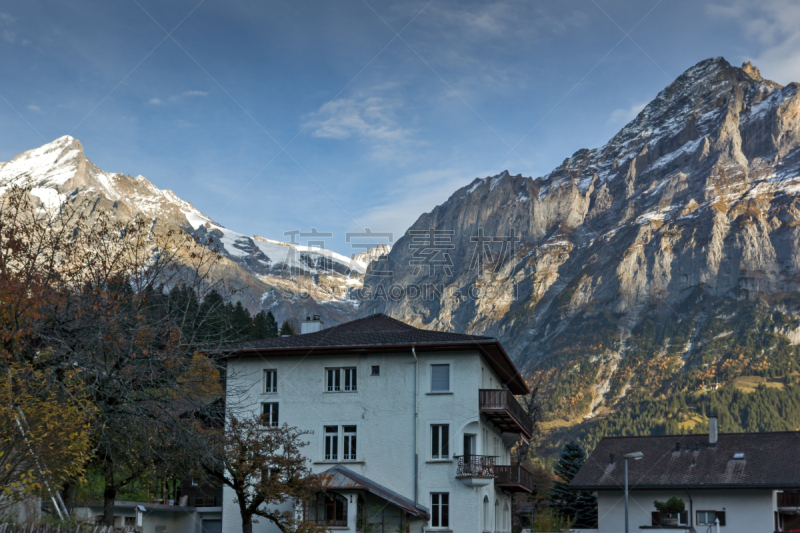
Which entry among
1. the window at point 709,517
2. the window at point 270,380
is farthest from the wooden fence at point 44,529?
the window at point 709,517

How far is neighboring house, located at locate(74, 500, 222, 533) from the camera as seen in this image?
41.3m

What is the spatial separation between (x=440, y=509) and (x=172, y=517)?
16.3m

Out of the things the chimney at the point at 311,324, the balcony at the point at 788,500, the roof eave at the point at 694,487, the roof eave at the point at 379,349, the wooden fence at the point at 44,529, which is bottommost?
the balcony at the point at 788,500

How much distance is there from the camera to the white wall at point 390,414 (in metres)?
40.1

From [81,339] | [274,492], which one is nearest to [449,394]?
[274,492]

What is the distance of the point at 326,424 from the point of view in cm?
4244

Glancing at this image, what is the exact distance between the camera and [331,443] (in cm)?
4219

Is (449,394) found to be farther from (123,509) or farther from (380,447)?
(123,509)

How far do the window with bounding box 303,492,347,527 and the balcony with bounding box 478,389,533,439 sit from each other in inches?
345

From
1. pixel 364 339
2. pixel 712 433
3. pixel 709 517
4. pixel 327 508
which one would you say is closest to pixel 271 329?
pixel 364 339

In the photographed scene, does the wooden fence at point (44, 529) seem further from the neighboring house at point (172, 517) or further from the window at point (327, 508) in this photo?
the neighboring house at point (172, 517)

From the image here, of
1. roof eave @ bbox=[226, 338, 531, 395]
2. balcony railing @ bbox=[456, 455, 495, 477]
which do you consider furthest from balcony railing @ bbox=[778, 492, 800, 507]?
balcony railing @ bbox=[456, 455, 495, 477]

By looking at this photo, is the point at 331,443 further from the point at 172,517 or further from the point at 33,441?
the point at 33,441

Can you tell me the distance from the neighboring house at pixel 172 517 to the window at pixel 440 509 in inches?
531
